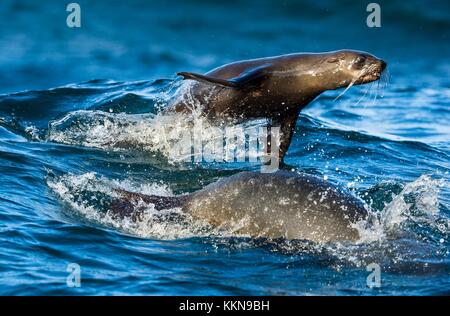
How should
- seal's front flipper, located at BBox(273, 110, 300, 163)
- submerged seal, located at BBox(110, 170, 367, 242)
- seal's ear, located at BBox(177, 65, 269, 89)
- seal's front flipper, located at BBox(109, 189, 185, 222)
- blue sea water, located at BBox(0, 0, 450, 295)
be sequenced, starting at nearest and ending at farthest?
blue sea water, located at BBox(0, 0, 450, 295)
submerged seal, located at BBox(110, 170, 367, 242)
seal's front flipper, located at BBox(109, 189, 185, 222)
seal's ear, located at BBox(177, 65, 269, 89)
seal's front flipper, located at BBox(273, 110, 300, 163)

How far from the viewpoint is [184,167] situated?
936 cm

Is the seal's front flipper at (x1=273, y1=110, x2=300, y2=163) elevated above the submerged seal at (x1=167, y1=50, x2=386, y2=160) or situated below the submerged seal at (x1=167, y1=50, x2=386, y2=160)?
below

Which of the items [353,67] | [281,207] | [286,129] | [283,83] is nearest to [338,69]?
[353,67]

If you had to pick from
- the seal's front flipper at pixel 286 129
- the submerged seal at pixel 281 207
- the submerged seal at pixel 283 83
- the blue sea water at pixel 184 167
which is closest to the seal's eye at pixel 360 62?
the submerged seal at pixel 283 83

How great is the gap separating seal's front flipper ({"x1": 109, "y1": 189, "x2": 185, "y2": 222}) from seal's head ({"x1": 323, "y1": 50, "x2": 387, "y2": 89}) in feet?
8.66

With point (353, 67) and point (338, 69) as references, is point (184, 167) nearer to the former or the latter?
point (338, 69)

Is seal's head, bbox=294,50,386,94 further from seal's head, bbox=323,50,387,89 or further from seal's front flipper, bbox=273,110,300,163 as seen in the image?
seal's front flipper, bbox=273,110,300,163

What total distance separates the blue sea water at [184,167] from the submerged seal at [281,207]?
11 centimetres

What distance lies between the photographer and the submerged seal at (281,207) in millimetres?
6898

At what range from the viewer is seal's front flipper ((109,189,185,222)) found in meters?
7.45

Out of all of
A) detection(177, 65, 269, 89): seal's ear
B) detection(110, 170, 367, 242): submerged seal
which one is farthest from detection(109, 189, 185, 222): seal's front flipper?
detection(177, 65, 269, 89): seal's ear

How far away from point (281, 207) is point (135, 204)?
1247 mm

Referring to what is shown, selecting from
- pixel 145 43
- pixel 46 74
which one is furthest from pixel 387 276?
pixel 145 43

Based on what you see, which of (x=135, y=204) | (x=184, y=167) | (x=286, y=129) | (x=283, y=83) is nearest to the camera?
(x=135, y=204)
